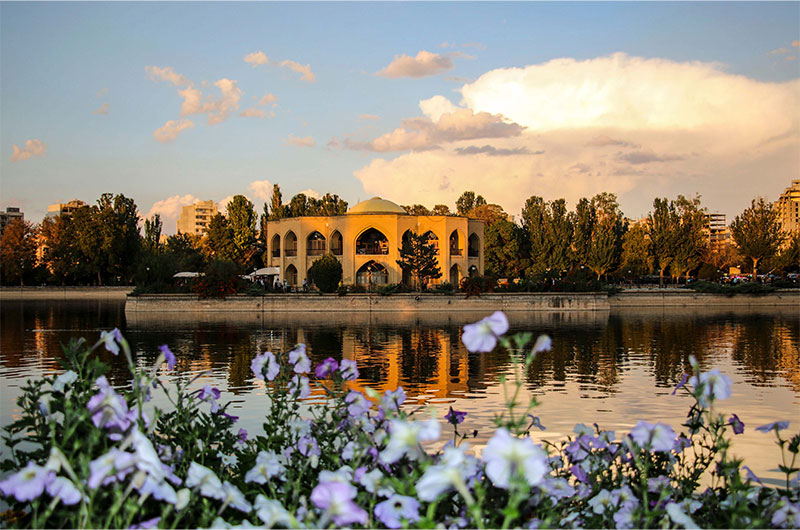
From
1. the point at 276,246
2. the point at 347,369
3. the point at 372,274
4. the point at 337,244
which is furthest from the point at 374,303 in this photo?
the point at 347,369

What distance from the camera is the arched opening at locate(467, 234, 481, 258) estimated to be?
44334 millimetres

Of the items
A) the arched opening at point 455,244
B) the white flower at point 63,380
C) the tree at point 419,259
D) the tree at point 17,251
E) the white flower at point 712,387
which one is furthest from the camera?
the tree at point 17,251

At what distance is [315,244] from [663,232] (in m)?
23.1

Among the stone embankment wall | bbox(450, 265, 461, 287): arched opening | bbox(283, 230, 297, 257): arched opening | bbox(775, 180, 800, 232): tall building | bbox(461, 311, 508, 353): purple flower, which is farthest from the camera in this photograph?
bbox(775, 180, 800, 232): tall building

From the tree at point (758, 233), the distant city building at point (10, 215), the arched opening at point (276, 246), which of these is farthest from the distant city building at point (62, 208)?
the tree at point (758, 233)

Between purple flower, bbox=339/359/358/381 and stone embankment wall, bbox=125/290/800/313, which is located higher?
purple flower, bbox=339/359/358/381

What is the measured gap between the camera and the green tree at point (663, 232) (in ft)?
150

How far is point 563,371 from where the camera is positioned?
13.0 m

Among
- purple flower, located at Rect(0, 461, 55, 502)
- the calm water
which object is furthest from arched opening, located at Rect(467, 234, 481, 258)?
purple flower, located at Rect(0, 461, 55, 502)

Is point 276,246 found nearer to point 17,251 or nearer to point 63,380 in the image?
point 17,251

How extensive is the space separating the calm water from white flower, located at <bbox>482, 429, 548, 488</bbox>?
0.81 feet

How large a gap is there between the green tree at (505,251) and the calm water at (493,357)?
21157mm

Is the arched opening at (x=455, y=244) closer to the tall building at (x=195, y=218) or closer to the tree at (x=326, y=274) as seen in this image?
the tree at (x=326, y=274)

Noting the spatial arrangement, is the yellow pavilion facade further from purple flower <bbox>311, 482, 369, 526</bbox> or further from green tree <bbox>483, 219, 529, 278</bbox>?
purple flower <bbox>311, 482, 369, 526</bbox>
